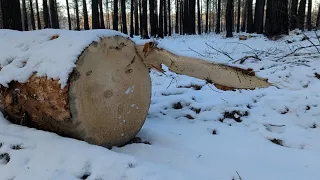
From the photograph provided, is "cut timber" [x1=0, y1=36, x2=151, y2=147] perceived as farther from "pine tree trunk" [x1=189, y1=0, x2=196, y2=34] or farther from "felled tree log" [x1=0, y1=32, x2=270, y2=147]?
"pine tree trunk" [x1=189, y1=0, x2=196, y2=34]

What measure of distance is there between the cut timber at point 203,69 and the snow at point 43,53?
31 centimetres

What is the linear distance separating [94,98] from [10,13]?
4421mm

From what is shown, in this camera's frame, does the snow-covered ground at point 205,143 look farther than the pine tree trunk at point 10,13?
No

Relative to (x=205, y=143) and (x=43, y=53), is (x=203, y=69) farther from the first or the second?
(x=43, y=53)

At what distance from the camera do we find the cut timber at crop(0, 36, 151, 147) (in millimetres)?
2320

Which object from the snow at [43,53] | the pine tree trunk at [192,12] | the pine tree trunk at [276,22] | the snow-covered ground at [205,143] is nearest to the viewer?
the snow-covered ground at [205,143]

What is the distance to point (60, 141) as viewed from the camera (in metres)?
2.32

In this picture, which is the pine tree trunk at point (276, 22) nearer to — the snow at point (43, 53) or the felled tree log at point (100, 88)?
the felled tree log at point (100, 88)

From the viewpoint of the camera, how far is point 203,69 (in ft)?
8.91

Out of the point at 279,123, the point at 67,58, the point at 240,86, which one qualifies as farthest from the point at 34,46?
the point at 279,123

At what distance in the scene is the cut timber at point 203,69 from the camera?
262 cm

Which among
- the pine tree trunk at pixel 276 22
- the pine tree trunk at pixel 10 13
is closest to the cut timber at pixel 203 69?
the pine tree trunk at pixel 10 13

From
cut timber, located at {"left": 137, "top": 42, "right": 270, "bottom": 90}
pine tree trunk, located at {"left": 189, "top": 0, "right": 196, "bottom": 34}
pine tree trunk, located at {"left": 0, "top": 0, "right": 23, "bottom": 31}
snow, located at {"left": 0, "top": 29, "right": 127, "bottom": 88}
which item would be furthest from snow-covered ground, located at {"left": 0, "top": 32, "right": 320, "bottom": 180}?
pine tree trunk, located at {"left": 189, "top": 0, "right": 196, "bottom": 34}

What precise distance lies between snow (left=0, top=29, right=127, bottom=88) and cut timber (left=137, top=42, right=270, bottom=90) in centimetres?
31
